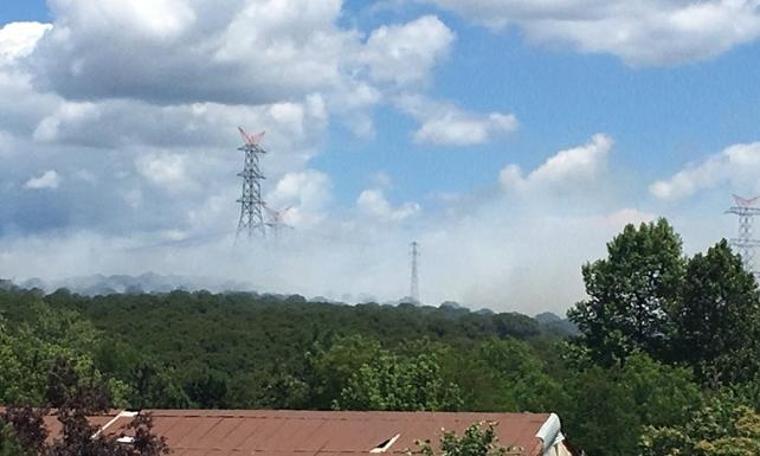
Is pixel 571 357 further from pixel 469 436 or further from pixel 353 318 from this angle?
pixel 353 318

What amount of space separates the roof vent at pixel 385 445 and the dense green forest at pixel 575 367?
634 centimetres

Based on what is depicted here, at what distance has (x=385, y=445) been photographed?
104ft

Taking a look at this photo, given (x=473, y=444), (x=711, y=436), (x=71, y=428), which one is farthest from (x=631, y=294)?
(x=71, y=428)

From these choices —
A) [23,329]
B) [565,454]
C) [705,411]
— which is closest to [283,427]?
[565,454]

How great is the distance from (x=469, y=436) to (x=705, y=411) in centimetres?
1187

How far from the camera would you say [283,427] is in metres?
33.6

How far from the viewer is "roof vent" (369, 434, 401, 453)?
31.1 meters

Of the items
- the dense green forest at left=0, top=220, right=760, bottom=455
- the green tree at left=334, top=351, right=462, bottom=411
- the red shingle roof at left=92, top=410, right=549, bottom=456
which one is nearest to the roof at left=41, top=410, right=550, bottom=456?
the red shingle roof at left=92, top=410, right=549, bottom=456

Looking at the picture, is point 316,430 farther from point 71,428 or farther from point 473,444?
point 71,428

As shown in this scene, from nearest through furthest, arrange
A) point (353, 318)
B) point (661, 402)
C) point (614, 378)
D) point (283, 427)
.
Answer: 1. point (283, 427)
2. point (661, 402)
3. point (614, 378)
4. point (353, 318)

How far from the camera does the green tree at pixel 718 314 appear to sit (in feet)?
192

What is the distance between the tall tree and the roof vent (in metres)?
30.5

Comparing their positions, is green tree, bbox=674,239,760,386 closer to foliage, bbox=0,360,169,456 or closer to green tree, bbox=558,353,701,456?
green tree, bbox=558,353,701,456

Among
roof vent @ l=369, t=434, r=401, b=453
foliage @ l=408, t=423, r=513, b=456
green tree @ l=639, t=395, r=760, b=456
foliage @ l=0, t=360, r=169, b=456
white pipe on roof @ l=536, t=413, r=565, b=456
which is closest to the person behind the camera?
foliage @ l=0, t=360, r=169, b=456
